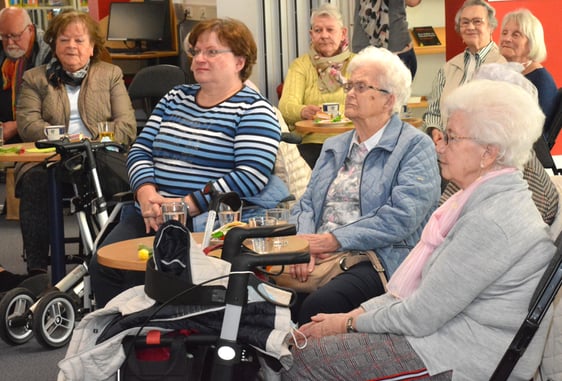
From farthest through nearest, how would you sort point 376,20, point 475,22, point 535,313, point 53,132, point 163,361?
point 475,22, point 376,20, point 53,132, point 163,361, point 535,313

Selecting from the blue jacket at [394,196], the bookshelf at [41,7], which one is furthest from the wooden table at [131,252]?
the bookshelf at [41,7]

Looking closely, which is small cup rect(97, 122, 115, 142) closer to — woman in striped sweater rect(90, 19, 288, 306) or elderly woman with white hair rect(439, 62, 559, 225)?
woman in striped sweater rect(90, 19, 288, 306)

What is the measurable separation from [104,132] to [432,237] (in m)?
2.82

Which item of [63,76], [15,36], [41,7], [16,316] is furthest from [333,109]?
[41,7]

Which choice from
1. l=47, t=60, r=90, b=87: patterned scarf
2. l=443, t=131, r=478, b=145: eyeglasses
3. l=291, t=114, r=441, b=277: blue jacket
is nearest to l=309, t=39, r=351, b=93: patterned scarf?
l=47, t=60, r=90, b=87: patterned scarf

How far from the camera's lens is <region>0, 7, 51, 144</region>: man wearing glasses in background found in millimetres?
6996

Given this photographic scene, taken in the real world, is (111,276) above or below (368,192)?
below

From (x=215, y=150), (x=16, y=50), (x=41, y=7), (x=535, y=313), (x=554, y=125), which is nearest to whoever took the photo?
(x=535, y=313)

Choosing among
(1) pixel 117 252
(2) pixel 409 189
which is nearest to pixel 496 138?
(2) pixel 409 189

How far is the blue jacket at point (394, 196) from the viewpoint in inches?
134

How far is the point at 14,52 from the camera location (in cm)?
733

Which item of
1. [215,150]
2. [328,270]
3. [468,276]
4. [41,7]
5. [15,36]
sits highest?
[41,7]

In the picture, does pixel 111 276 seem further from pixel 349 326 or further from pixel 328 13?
pixel 328 13

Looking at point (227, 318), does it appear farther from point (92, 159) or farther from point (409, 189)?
point (92, 159)
